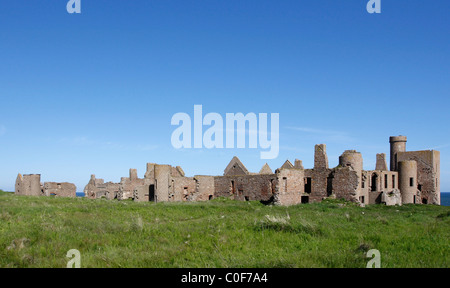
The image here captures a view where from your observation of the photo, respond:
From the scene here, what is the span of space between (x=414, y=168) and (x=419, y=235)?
29005 mm

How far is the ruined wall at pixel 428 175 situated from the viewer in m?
38.8

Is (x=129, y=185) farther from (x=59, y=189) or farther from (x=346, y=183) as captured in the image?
(x=346, y=183)

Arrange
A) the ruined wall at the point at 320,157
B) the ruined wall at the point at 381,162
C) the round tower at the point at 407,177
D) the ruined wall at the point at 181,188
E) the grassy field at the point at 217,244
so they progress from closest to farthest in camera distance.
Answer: the grassy field at the point at 217,244 → the ruined wall at the point at 320,157 → the ruined wall at the point at 181,188 → the round tower at the point at 407,177 → the ruined wall at the point at 381,162

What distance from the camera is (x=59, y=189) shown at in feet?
143

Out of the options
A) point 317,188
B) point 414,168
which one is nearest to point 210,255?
point 317,188

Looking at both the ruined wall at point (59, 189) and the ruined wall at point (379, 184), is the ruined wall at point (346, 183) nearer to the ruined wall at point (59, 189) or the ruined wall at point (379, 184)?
the ruined wall at point (379, 184)

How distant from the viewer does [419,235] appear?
1264 cm

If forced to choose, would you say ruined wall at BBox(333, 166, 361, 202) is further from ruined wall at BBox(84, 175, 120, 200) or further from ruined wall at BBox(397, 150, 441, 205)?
ruined wall at BBox(84, 175, 120, 200)

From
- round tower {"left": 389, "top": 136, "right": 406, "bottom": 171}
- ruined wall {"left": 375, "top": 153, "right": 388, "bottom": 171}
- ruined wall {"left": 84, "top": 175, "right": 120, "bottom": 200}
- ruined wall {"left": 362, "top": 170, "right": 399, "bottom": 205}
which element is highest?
round tower {"left": 389, "top": 136, "right": 406, "bottom": 171}

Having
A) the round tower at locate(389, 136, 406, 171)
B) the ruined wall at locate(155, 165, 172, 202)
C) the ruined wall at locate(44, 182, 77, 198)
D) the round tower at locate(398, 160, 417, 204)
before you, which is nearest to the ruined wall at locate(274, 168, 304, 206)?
the ruined wall at locate(155, 165, 172, 202)

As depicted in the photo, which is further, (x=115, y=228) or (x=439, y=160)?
(x=439, y=160)

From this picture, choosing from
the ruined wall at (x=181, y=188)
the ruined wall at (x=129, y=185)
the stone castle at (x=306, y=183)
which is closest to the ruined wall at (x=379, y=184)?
the stone castle at (x=306, y=183)

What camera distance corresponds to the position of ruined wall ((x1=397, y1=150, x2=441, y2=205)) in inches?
1528
